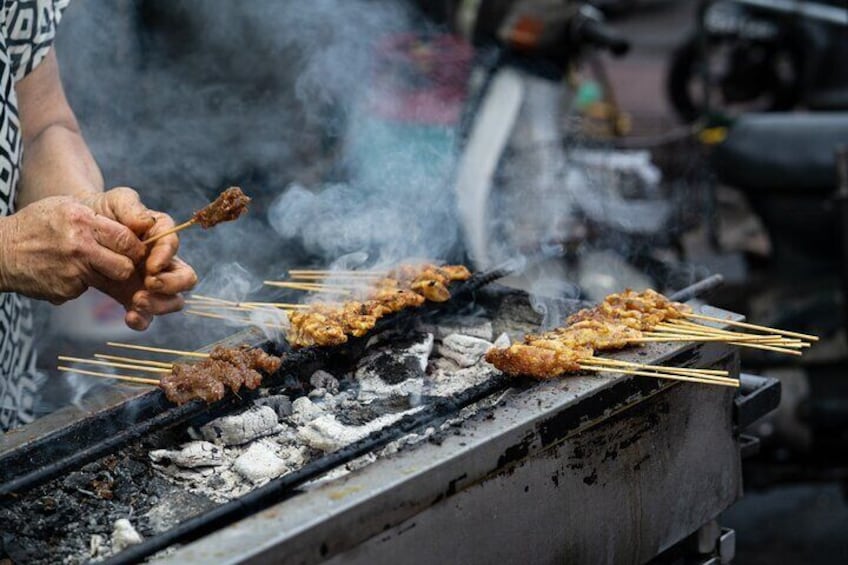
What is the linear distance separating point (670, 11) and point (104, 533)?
19058 mm

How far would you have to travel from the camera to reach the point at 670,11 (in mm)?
19656

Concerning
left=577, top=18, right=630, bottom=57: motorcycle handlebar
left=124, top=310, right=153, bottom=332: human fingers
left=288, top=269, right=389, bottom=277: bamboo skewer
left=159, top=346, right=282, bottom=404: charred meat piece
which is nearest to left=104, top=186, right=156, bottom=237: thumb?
left=124, top=310, right=153, bottom=332: human fingers

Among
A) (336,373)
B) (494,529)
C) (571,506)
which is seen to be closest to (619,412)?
(571,506)

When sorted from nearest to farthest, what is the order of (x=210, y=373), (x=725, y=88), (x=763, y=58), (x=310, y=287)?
(x=210, y=373)
(x=310, y=287)
(x=763, y=58)
(x=725, y=88)

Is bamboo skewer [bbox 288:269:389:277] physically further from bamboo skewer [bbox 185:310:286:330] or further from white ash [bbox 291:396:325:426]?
white ash [bbox 291:396:325:426]

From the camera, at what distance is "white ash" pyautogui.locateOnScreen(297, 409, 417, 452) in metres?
2.98

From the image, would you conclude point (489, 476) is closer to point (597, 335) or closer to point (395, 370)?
point (597, 335)

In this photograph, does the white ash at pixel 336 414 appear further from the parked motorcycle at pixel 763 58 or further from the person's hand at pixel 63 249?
the parked motorcycle at pixel 763 58

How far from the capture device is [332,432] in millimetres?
3002

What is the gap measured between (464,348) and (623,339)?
68 centimetres

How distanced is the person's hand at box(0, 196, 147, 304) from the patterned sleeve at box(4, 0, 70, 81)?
Answer: 1005mm

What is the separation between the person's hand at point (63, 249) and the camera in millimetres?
2727

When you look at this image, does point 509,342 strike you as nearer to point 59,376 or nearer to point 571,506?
point 571,506

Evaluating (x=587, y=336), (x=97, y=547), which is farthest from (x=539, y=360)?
(x=97, y=547)
